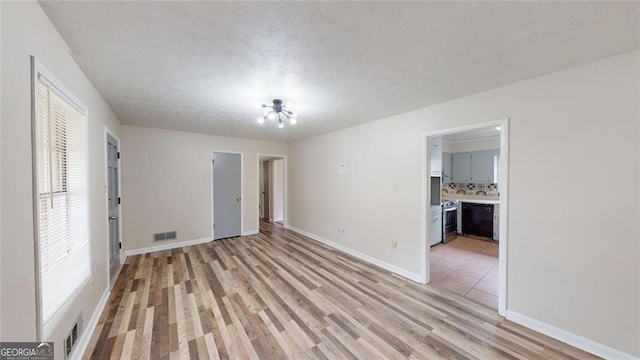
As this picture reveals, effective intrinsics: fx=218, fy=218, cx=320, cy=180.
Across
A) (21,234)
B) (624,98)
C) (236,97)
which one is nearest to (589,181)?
(624,98)

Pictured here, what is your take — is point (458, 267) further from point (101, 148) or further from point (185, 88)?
point (101, 148)

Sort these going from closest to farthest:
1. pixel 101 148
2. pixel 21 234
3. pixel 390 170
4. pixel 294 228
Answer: pixel 21 234, pixel 101 148, pixel 390 170, pixel 294 228

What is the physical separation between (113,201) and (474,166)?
7.28m

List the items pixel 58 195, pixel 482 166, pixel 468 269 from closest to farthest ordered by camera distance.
Answer: pixel 58 195, pixel 468 269, pixel 482 166

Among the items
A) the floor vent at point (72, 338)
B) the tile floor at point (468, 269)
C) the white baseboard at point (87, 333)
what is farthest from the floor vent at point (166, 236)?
the tile floor at point (468, 269)

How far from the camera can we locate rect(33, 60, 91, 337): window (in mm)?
1260

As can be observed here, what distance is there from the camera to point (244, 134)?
183 inches

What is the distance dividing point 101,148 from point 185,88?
1245mm

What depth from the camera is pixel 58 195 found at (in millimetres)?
1497

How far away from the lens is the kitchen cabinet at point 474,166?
16.9 ft

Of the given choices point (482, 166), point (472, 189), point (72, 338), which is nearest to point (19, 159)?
point (72, 338)

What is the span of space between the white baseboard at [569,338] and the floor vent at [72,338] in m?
3.71

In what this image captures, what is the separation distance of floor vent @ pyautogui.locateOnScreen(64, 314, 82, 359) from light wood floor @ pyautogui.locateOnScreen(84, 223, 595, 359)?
7.4 inches

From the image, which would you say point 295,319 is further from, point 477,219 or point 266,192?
point 266,192
